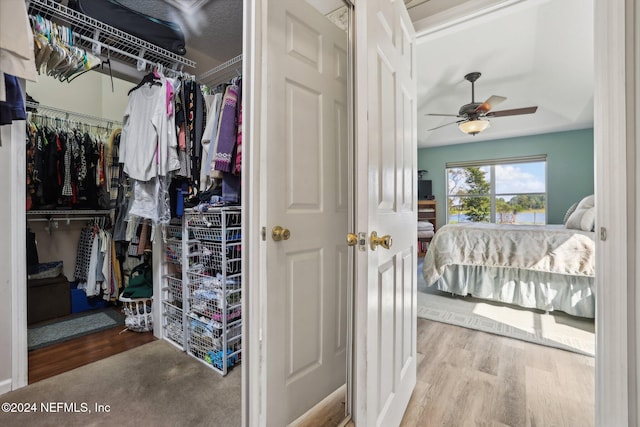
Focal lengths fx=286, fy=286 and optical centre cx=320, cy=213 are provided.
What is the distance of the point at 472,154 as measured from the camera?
611 cm

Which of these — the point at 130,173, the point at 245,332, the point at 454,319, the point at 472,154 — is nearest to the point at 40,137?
the point at 130,173

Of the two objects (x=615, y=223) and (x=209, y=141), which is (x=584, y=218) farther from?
(x=209, y=141)

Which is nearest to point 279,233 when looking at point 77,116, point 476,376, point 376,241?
point 376,241

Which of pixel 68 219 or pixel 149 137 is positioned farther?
pixel 68 219

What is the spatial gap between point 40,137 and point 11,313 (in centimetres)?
153

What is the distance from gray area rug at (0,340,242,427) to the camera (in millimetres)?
1428

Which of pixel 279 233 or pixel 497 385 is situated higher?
pixel 279 233

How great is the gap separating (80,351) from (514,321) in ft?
11.4

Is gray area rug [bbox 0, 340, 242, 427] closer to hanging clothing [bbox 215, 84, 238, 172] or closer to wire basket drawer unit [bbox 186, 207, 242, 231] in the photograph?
wire basket drawer unit [bbox 186, 207, 242, 231]

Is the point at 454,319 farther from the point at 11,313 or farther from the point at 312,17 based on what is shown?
the point at 11,313

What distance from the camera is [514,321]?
8.25 ft

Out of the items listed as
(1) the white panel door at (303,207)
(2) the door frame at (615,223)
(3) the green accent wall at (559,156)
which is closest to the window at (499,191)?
(3) the green accent wall at (559,156)

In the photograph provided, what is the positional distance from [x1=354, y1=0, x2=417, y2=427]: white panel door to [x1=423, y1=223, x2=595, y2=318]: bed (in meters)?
1.81

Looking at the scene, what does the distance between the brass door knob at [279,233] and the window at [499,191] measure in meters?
5.98
